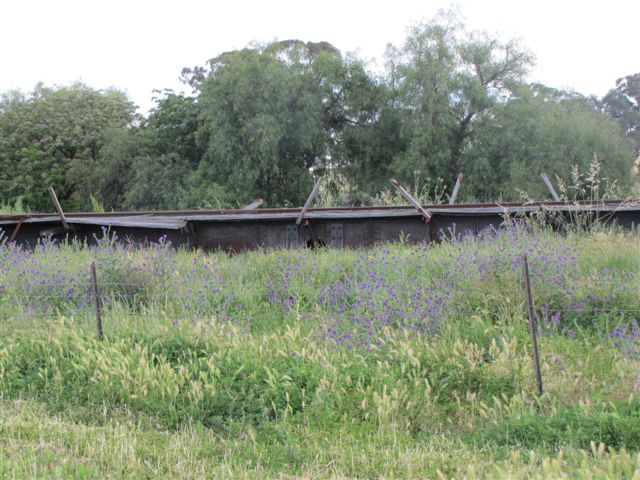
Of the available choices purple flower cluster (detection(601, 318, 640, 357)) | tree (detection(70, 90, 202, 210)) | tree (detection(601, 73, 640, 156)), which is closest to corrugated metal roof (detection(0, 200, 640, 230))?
purple flower cluster (detection(601, 318, 640, 357))

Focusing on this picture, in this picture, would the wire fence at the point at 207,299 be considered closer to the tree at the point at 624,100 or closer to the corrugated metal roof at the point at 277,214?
the corrugated metal roof at the point at 277,214

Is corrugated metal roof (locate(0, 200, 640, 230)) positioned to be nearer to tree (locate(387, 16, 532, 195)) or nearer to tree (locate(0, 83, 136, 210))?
tree (locate(387, 16, 532, 195))

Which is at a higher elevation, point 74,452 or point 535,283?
point 535,283

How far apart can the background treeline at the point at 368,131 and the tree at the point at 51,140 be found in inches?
277

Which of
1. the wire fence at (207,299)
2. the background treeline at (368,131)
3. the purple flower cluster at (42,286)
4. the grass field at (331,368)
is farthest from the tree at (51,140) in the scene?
the grass field at (331,368)

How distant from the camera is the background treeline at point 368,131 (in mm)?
27188

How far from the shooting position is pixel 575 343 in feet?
22.3

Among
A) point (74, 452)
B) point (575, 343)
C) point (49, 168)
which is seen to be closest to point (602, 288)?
point (575, 343)

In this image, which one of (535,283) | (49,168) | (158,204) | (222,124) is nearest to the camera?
(535,283)

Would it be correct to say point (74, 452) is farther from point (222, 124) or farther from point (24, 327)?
point (222, 124)

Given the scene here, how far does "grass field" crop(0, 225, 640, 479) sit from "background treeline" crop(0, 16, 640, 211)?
1779 centimetres

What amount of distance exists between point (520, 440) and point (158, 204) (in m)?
27.8

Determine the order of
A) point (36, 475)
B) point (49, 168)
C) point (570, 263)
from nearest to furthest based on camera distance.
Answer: point (36, 475), point (570, 263), point (49, 168)

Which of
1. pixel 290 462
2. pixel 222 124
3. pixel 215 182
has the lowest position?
pixel 290 462
